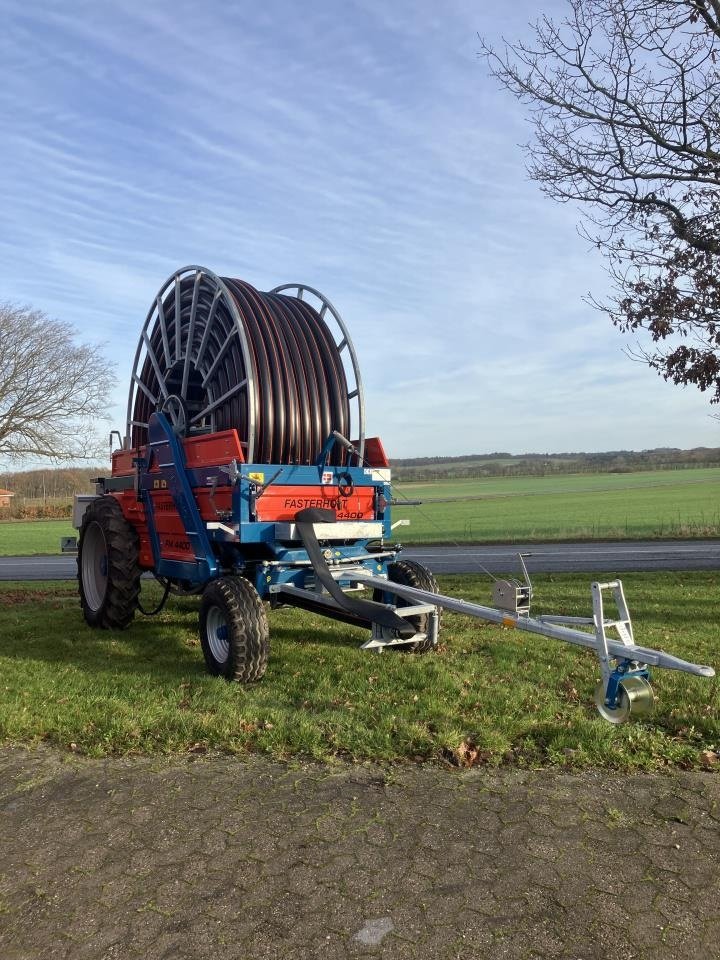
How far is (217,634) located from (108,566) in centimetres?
224

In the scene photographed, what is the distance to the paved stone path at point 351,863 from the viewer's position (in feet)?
9.30

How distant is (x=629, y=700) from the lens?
3.78 metres

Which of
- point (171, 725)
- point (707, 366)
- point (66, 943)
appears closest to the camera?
point (66, 943)

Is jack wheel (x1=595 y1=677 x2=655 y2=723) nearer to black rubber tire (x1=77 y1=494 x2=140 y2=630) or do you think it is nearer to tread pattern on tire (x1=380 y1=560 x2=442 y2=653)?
tread pattern on tire (x1=380 y1=560 x2=442 y2=653)

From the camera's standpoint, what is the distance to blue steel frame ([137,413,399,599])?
261 inches

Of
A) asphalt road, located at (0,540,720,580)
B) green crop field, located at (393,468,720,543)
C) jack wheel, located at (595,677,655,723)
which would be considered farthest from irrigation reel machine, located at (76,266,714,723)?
asphalt road, located at (0,540,720,580)

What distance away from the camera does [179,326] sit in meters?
8.41

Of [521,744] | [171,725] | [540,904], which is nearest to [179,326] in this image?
[171,725]

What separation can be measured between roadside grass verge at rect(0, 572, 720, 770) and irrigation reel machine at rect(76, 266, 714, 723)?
41 cm

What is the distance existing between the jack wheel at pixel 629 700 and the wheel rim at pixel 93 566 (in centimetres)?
648

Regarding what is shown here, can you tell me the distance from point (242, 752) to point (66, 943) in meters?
1.94

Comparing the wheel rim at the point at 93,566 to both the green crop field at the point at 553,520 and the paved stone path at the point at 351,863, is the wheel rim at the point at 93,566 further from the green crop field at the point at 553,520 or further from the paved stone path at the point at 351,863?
the green crop field at the point at 553,520

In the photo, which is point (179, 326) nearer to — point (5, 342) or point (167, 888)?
point (167, 888)

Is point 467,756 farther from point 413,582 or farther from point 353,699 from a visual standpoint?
point 413,582
